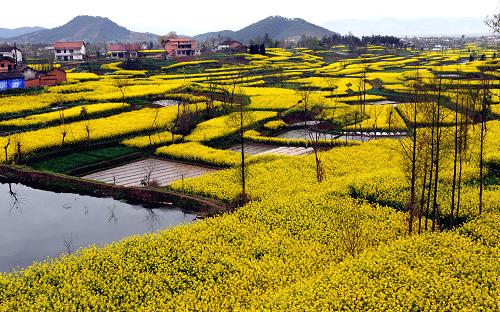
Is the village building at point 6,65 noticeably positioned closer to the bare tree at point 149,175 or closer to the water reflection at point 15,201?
the water reflection at point 15,201

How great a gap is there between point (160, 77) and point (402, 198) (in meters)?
67.6

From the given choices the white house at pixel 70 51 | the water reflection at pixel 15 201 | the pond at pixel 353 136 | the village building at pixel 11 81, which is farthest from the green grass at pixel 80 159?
the white house at pixel 70 51

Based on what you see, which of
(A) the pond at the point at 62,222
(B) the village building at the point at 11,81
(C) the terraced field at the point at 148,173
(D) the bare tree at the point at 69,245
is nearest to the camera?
(D) the bare tree at the point at 69,245

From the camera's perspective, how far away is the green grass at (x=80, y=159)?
121 ft

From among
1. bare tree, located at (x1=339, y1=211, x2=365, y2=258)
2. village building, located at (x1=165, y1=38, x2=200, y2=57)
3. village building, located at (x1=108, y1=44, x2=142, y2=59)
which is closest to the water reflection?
bare tree, located at (x1=339, y1=211, x2=365, y2=258)

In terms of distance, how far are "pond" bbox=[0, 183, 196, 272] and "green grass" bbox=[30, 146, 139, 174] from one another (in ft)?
10.5

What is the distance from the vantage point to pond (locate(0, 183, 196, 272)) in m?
26.0

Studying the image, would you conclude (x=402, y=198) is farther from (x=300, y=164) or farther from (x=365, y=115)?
(x=365, y=115)

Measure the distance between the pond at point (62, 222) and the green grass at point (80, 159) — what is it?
3.21 m

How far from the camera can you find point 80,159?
127ft

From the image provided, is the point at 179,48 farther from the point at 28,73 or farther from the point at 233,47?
the point at 28,73

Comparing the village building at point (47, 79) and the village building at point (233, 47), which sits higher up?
the village building at point (233, 47)

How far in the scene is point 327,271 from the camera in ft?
66.1

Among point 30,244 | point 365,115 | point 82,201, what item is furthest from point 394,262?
point 365,115
